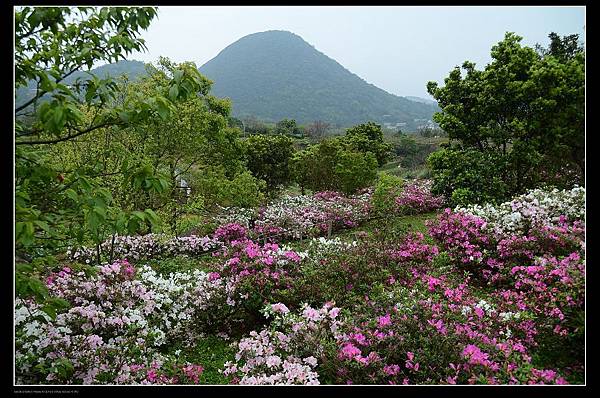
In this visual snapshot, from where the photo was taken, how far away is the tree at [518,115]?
22.1 ft

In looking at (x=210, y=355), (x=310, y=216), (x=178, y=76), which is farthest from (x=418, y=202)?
(x=178, y=76)

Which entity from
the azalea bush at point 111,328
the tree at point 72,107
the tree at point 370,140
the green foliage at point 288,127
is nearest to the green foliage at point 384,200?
the azalea bush at point 111,328

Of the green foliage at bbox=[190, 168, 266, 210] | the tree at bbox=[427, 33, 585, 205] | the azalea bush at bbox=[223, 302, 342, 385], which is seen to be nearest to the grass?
the azalea bush at bbox=[223, 302, 342, 385]

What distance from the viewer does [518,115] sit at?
7695mm

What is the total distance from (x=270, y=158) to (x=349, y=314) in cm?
982

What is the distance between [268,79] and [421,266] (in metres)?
22.4

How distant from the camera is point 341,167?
446 inches

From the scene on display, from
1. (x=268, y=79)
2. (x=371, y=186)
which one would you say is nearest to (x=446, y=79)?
(x=371, y=186)

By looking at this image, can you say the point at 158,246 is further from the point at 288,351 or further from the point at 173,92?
the point at 173,92

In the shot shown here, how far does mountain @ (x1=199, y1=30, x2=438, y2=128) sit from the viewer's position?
895 inches

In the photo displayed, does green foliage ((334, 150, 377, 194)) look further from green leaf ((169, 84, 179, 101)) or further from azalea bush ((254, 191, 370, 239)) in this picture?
green leaf ((169, 84, 179, 101))

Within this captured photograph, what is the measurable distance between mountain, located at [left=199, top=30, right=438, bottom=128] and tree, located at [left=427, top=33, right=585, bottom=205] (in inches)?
560

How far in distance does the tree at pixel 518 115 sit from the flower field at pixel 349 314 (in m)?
2.10
